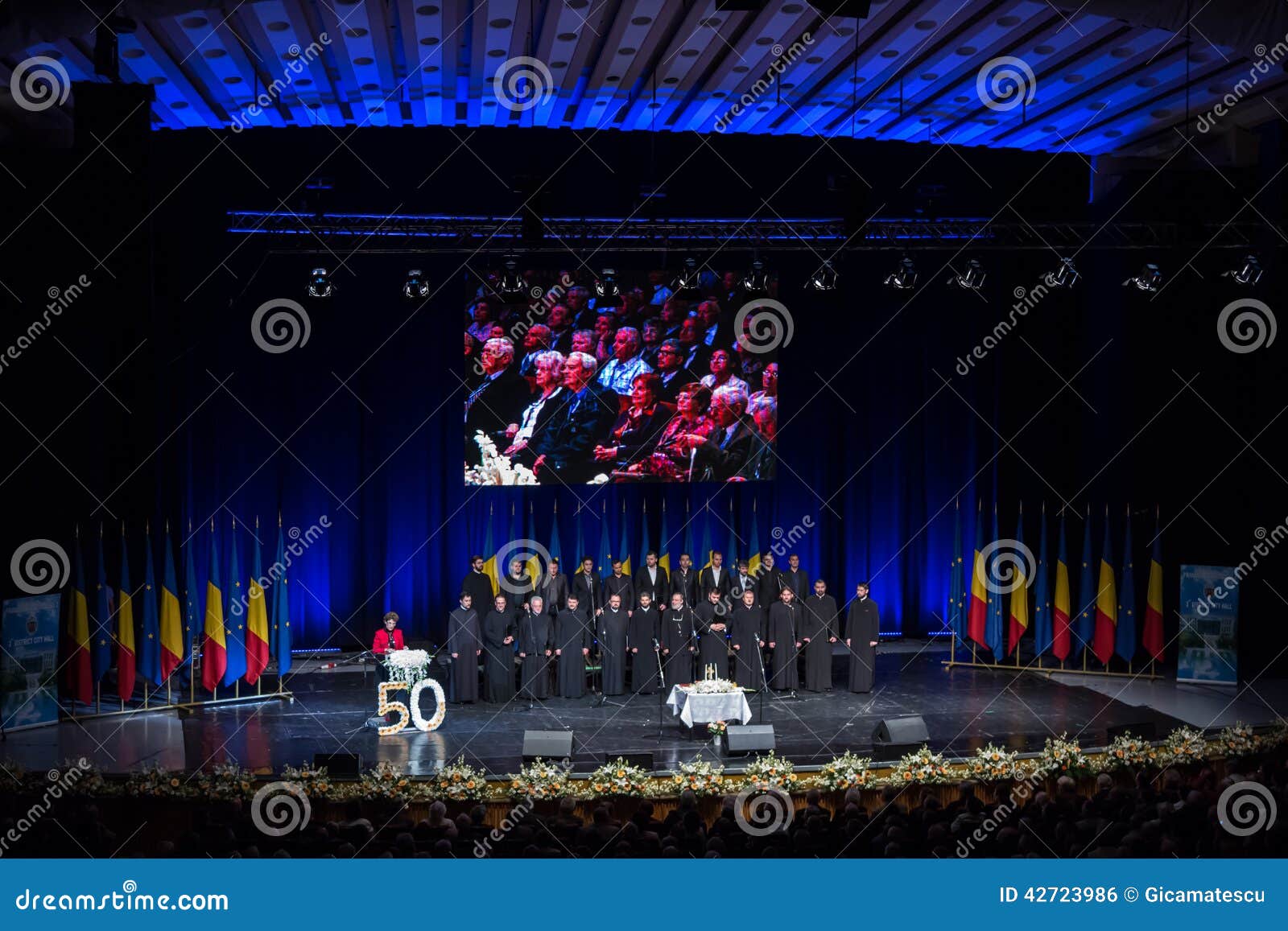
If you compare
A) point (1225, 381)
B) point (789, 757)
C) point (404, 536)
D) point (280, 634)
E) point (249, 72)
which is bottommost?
point (789, 757)

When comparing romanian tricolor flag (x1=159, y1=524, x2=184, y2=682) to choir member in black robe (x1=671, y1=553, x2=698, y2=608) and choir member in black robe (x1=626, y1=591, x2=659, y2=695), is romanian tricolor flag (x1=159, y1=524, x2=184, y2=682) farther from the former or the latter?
choir member in black robe (x1=671, y1=553, x2=698, y2=608)

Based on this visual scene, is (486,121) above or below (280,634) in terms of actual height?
above

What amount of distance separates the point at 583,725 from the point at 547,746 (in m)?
2.35

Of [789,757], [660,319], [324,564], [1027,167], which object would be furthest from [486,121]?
[789,757]

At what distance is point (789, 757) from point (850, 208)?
20.5ft

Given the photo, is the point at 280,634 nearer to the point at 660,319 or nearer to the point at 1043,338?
the point at 660,319

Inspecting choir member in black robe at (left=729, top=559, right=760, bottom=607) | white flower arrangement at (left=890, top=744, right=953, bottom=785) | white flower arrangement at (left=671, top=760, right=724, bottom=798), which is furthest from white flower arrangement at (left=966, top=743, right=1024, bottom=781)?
choir member in black robe at (left=729, top=559, right=760, bottom=607)

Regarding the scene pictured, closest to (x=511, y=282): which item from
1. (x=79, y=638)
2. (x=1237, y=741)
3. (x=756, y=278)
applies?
(x=756, y=278)

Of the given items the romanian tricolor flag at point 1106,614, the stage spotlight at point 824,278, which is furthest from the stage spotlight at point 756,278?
the romanian tricolor flag at point 1106,614

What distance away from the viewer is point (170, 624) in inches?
539

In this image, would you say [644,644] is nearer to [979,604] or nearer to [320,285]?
[979,604]

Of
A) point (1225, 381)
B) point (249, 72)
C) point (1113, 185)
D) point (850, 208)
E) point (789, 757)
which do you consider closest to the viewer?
point (789, 757)

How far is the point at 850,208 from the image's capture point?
14281 millimetres

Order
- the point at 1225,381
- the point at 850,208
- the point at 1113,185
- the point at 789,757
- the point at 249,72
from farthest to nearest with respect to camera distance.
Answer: the point at 1113,185, the point at 1225,381, the point at 850,208, the point at 249,72, the point at 789,757
